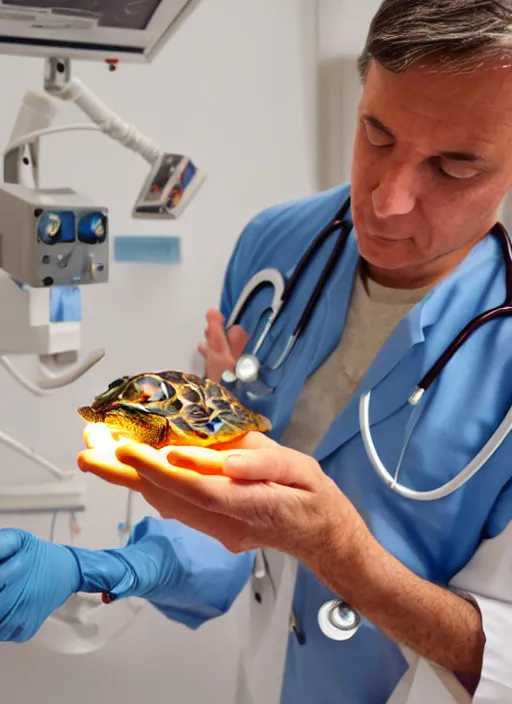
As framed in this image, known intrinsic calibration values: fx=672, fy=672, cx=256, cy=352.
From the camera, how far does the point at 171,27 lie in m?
0.83

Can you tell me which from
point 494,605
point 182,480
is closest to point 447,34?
point 182,480

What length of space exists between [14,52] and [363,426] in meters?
0.64

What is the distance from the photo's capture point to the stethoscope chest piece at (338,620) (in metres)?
0.82

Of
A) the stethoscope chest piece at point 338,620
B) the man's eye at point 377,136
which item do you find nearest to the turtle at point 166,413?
the stethoscope chest piece at point 338,620

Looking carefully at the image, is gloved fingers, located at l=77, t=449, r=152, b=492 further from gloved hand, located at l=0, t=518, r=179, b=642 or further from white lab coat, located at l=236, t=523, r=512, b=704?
white lab coat, located at l=236, t=523, r=512, b=704

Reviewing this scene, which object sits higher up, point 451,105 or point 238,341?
point 451,105

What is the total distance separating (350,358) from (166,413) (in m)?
0.33

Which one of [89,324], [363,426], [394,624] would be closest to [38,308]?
[363,426]

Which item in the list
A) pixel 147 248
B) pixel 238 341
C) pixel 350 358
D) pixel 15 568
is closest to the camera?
pixel 15 568

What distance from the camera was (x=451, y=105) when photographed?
713 millimetres

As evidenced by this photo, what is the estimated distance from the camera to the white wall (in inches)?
58.1

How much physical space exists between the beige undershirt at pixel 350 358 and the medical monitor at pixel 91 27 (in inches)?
16.8

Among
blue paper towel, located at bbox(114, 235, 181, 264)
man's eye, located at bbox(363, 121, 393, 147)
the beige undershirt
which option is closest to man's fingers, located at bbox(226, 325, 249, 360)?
the beige undershirt

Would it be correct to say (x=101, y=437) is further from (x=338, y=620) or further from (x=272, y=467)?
(x=338, y=620)
